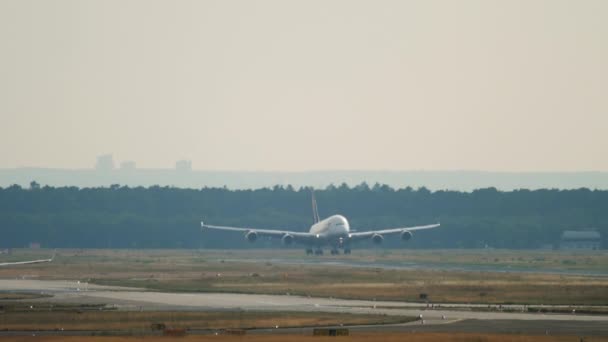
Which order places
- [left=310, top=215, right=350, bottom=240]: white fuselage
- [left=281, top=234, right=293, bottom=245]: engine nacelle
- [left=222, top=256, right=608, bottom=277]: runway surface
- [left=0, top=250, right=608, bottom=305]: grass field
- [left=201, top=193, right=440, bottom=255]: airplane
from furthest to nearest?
[left=281, top=234, right=293, bottom=245]: engine nacelle < [left=201, top=193, right=440, bottom=255]: airplane < [left=310, top=215, right=350, bottom=240]: white fuselage < [left=222, top=256, right=608, bottom=277]: runway surface < [left=0, top=250, right=608, bottom=305]: grass field

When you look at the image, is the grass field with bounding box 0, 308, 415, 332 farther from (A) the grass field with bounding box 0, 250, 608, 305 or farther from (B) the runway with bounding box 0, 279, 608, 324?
(A) the grass field with bounding box 0, 250, 608, 305

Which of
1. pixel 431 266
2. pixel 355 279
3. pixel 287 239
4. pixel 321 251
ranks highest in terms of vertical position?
pixel 287 239

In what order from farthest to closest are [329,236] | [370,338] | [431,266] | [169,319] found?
[329,236] → [431,266] → [169,319] → [370,338]

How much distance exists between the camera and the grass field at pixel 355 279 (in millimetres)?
88250

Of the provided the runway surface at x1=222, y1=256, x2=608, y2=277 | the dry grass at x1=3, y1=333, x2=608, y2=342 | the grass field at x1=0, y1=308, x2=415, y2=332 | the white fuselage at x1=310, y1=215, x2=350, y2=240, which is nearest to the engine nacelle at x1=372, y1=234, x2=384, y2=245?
the white fuselage at x1=310, y1=215, x2=350, y2=240

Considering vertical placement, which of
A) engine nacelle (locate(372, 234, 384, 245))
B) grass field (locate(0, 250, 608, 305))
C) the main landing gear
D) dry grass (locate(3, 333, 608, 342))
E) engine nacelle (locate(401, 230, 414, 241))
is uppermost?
engine nacelle (locate(401, 230, 414, 241))

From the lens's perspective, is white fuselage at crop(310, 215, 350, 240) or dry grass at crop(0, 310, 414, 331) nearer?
dry grass at crop(0, 310, 414, 331)

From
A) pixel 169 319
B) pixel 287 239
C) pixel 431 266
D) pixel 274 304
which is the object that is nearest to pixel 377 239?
pixel 287 239

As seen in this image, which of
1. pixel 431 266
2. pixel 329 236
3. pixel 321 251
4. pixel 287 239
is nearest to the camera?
pixel 431 266

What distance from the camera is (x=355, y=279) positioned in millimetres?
106062

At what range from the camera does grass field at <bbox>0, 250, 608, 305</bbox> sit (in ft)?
290

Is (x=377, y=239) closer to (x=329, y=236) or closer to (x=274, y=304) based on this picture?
(x=329, y=236)

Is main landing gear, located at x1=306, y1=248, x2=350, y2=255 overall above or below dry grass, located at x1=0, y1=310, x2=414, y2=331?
above

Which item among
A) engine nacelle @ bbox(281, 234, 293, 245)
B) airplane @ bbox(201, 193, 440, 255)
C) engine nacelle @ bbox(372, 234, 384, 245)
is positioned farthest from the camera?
Answer: engine nacelle @ bbox(372, 234, 384, 245)
